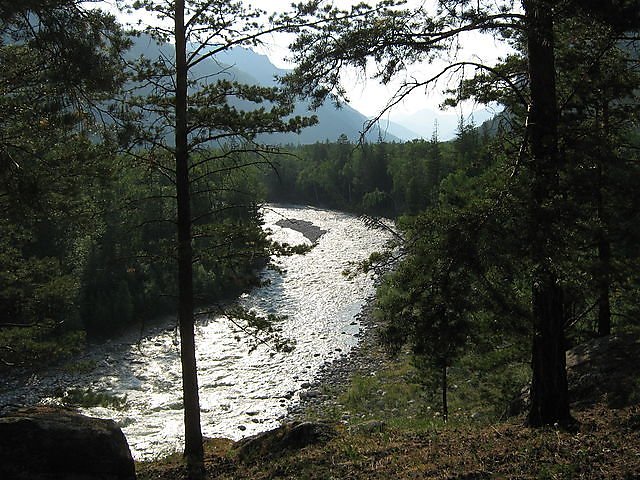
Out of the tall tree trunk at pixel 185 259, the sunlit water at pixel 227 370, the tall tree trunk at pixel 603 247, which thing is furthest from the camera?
the sunlit water at pixel 227 370

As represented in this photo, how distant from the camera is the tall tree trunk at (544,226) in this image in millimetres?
5305

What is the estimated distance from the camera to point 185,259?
9.16 meters

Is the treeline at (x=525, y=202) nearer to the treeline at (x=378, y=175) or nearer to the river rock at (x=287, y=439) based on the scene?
the river rock at (x=287, y=439)

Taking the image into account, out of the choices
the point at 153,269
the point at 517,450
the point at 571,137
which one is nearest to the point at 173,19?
the point at 571,137

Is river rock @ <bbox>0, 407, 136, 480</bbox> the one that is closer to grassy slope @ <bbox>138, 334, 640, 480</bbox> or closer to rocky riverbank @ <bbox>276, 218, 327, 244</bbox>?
grassy slope @ <bbox>138, 334, 640, 480</bbox>

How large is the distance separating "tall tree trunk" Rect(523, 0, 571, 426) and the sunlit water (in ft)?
14.2

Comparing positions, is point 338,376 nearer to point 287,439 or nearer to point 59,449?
point 287,439

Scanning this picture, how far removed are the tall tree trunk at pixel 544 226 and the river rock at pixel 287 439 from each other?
346 centimetres

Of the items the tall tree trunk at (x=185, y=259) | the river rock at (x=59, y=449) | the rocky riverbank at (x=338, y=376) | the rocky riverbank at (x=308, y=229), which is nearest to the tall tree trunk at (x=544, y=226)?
the tall tree trunk at (x=185, y=259)

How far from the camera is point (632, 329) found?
1007 centimetres

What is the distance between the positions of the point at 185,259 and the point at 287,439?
11.2 ft

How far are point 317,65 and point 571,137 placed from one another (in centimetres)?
314

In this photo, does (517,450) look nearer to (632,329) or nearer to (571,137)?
(571,137)

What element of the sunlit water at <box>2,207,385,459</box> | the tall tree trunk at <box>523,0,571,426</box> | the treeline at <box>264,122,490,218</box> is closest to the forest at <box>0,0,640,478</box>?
the tall tree trunk at <box>523,0,571,426</box>
